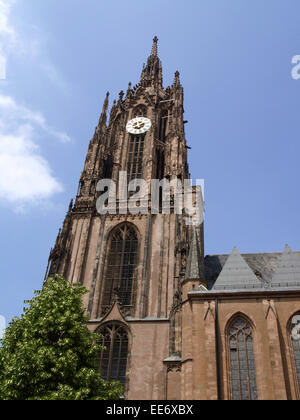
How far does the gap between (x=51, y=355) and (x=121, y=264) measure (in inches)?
576

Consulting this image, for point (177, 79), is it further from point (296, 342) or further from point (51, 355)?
point (51, 355)

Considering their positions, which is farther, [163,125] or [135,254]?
[163,125]

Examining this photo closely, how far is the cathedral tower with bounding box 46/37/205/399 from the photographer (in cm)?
2572

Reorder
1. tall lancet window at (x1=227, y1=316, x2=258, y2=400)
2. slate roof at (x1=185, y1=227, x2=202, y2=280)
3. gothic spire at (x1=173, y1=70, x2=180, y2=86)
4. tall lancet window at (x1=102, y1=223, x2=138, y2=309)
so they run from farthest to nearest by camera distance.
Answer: gothic spire at (x1=173, y1=70, x2=180, y2=86)
tall lancet window at (x1=102, y1=223, x2=138, y2=309)
slate roof at (x1=185, y1=227, x2=202, y2=280)
tall lancet window at (x1=227, y1=316, x2=258, y2=400)

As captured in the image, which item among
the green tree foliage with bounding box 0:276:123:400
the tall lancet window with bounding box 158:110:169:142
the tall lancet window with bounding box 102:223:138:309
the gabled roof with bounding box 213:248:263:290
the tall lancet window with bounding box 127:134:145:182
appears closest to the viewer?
the green tree foliage with bounding box 0:276:123:400

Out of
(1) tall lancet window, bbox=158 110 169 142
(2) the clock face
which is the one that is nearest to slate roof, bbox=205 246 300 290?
(1) tall lancet window, bbox=158 110 169 142

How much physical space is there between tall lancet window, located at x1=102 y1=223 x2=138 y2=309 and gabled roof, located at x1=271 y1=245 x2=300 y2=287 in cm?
999

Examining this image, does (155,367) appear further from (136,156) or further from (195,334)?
(136,156)

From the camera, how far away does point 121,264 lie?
102 ft

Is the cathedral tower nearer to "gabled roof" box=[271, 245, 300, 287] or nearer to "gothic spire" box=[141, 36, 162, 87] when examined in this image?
"gabled roof" box=[271, 245, 300, 287]

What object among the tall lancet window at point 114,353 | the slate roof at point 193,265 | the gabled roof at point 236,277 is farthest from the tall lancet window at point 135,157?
the gabled roof at point 236,277

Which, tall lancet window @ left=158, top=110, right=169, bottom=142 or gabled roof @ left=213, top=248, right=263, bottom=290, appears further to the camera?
tall lancet window @ left=158, top=110, right=169, bottom=142

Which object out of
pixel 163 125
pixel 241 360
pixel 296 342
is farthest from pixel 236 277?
pixel 163 125
